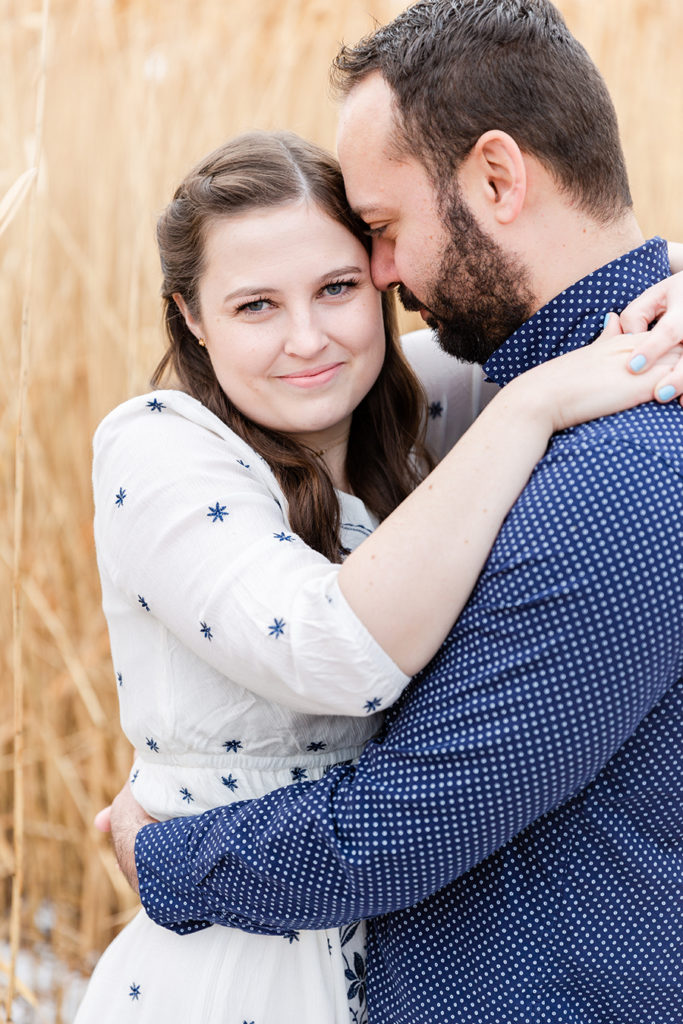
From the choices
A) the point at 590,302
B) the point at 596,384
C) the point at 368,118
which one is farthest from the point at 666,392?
the point at 368,118

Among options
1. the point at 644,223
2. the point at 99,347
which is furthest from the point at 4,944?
the point at 644,223

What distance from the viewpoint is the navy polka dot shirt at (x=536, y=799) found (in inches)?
38.7

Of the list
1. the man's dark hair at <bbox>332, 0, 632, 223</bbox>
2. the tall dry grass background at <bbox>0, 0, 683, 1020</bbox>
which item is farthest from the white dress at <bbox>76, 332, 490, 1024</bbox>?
the tall dry grass background at <bbox>0, 0, 683, 1020</bbox>

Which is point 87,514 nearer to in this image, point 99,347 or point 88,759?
point 99,347

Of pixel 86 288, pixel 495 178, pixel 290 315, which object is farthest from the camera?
pixel 86 288

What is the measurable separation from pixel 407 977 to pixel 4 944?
5.65 feet

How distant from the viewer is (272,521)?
1146 millimetres

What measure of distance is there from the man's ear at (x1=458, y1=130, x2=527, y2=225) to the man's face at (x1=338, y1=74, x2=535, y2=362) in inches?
0.7

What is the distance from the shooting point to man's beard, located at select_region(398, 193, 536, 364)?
1.25 metres

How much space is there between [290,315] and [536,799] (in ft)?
2.18

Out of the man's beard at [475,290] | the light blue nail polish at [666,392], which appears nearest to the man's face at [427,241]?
the man's beard at [475,290]

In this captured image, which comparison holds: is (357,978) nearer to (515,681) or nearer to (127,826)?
(127,826)

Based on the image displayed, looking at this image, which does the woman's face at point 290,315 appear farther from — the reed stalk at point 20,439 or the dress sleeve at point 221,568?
the reed stalk at point 20,439

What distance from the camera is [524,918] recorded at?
1.09 m
